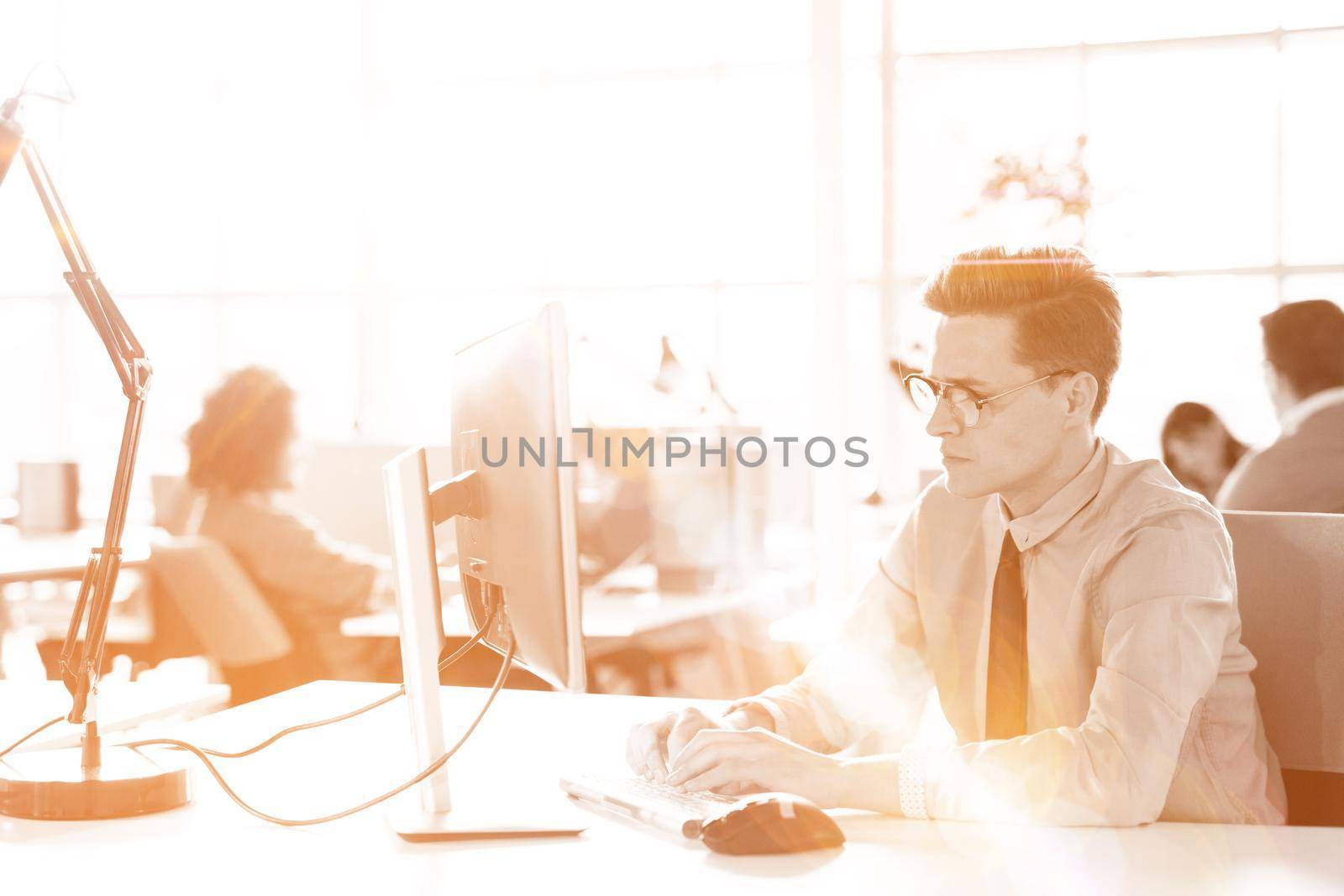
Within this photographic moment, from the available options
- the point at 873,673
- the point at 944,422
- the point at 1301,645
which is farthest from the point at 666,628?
the point at 1301,645

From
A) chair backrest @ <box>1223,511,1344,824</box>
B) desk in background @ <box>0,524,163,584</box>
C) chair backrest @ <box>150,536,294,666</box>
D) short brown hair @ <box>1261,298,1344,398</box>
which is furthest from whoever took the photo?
desk in background @ <box>0,524,163,584</box>

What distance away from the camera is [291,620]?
294cm

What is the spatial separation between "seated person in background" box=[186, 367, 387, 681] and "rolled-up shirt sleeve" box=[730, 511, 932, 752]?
166 centimetres

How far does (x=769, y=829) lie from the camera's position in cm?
104

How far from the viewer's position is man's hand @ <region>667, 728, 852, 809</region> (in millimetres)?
1163

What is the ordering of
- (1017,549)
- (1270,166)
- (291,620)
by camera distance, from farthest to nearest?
1. (1270,166)
2. (291,620)
3. (1017,549)

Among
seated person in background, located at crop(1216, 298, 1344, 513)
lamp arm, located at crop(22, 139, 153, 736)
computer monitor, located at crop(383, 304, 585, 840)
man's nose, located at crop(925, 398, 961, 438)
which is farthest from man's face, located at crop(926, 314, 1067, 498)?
seated person in background, located at crop(1216, 298, 1344, 513)

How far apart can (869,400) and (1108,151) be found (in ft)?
5.60

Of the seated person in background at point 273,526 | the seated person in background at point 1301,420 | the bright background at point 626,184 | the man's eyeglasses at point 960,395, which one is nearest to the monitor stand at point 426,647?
the man's eyeglasses at point 960,395

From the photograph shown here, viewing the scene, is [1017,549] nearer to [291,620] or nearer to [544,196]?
[291,620]

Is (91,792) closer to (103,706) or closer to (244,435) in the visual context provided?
(103,706)

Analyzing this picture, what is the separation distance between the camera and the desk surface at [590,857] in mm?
962

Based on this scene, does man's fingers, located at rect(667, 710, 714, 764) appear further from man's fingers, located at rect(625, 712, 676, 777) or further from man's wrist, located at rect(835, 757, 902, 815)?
→ man's wrist, located at rect(835, 757, 902, 815)

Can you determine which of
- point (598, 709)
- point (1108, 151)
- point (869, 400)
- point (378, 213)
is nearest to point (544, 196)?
point (378, 213)
